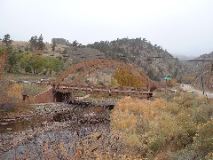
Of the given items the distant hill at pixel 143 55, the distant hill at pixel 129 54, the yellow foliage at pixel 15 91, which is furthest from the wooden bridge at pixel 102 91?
the distant hill at pixel 143 55

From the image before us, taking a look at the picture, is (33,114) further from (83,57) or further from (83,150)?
(83,57)

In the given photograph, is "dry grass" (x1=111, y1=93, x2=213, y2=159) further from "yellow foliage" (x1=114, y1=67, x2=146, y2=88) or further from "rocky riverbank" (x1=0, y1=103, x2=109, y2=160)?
"yellow foliage" (x1=114, y1=67, x2=146, y2=88)

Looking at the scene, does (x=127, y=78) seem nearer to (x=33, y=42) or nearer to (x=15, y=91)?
(x=15, y=91)

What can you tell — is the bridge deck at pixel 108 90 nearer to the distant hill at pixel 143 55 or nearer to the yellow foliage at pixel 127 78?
the yellow foliage at pixel 127 78

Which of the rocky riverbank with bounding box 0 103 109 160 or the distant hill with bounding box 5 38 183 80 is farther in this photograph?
the distant hill with bounding box 5 38 183 80

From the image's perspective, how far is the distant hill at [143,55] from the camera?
341ft

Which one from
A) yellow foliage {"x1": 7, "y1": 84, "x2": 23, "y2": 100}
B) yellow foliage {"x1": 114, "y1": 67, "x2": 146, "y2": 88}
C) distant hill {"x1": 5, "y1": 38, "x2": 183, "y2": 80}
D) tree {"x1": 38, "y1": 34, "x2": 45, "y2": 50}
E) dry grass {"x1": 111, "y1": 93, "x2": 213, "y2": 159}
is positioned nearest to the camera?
dry grass {"x1": 111, "y1": 93, "x2": 213, "y2": 159}

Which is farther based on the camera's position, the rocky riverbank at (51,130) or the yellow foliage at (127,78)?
the yellow foliage at (127,78)

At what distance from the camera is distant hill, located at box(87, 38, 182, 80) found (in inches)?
4097

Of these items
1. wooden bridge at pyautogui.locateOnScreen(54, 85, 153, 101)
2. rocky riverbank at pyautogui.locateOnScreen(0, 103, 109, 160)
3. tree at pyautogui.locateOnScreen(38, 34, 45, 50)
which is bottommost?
rocky riverbank at pyautogui.locateOnScreen(0, 103, 109, 160)

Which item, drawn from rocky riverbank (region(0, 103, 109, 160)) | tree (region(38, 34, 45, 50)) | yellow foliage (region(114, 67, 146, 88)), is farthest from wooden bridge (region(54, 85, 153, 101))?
tree (region(38, 34, 45, 50))

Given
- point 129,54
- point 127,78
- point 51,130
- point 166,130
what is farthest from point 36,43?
point 166,130

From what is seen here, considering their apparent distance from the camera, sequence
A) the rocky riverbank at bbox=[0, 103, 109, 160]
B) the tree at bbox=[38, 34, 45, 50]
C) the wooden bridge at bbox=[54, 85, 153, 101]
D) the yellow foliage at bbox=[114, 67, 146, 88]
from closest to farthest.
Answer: the rocky riverbank at bbox=[0, 103, 109, 160], the wooden bridge at bbox=[54, 85, 153, 101], the yellow foliage at bbox=[114, 67, 146, 88], the tree at bbox=[38, 34, 45, 50]

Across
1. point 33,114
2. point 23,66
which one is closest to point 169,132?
point 33,114
